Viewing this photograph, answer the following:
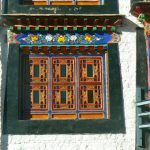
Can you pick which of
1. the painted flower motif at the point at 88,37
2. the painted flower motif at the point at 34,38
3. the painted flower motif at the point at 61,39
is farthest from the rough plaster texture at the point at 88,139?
the painted flower motif at the point at 61,39

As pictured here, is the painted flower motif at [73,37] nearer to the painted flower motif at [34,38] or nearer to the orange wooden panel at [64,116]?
the painted flower motif at [34,38]

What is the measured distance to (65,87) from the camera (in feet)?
31.7

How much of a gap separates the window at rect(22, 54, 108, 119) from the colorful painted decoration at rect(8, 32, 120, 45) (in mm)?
319

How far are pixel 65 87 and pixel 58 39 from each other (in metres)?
1.05

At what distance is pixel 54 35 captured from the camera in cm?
973

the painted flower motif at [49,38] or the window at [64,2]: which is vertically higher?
the window at [64,2]

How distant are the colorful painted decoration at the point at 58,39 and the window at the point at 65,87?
0.32m

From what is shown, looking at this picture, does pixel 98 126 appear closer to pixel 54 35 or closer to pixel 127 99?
pixel 127 99

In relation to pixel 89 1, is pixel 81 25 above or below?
below

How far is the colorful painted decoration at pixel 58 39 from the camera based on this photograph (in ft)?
31.7

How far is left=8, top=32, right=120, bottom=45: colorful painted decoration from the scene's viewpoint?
9672 mm

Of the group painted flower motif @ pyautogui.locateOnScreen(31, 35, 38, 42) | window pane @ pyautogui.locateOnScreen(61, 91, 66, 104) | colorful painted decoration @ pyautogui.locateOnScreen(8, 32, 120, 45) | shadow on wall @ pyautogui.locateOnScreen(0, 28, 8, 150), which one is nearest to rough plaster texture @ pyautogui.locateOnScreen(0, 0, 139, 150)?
shadow on wall @ pyautogui.locateOnScreen(0, 28, 8, 150)

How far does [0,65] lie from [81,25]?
6.36 ft

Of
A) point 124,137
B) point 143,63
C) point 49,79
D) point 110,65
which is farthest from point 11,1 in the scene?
point 124,137
